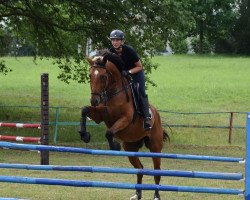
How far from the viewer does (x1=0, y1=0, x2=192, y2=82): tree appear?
2031 cm

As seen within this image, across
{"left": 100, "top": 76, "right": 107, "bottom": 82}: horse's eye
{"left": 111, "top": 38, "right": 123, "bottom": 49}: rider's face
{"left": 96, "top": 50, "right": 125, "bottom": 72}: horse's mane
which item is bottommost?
{"left": 100, "top": 76, "right": 107, "bottom": 82}: horse's eye

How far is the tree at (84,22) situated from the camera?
20312 mm

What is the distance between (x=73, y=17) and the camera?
22.6 m

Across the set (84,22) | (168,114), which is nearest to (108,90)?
(84,22)

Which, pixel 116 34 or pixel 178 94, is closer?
pixel 116 34

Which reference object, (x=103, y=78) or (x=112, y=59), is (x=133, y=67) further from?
(x=103, y=78)

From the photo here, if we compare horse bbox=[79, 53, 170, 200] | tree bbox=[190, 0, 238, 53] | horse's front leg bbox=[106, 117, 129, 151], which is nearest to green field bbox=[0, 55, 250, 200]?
horse bbox=[79, 53, 170, 200]

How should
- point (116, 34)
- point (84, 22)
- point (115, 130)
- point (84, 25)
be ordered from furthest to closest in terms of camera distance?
point (84, 22)
point (84, 25)
point (116, 34)
point (115, 130)

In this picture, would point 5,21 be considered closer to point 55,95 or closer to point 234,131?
point 234,131

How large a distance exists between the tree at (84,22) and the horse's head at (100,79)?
35.1 ft

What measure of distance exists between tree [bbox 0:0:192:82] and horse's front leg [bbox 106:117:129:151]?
36.0ft

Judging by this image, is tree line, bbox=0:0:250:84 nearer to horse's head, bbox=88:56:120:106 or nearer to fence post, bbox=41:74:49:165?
fence post, bbox=41:74:49:165

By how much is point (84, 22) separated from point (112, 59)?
41.0 ft

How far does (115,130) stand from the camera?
9297 mm
